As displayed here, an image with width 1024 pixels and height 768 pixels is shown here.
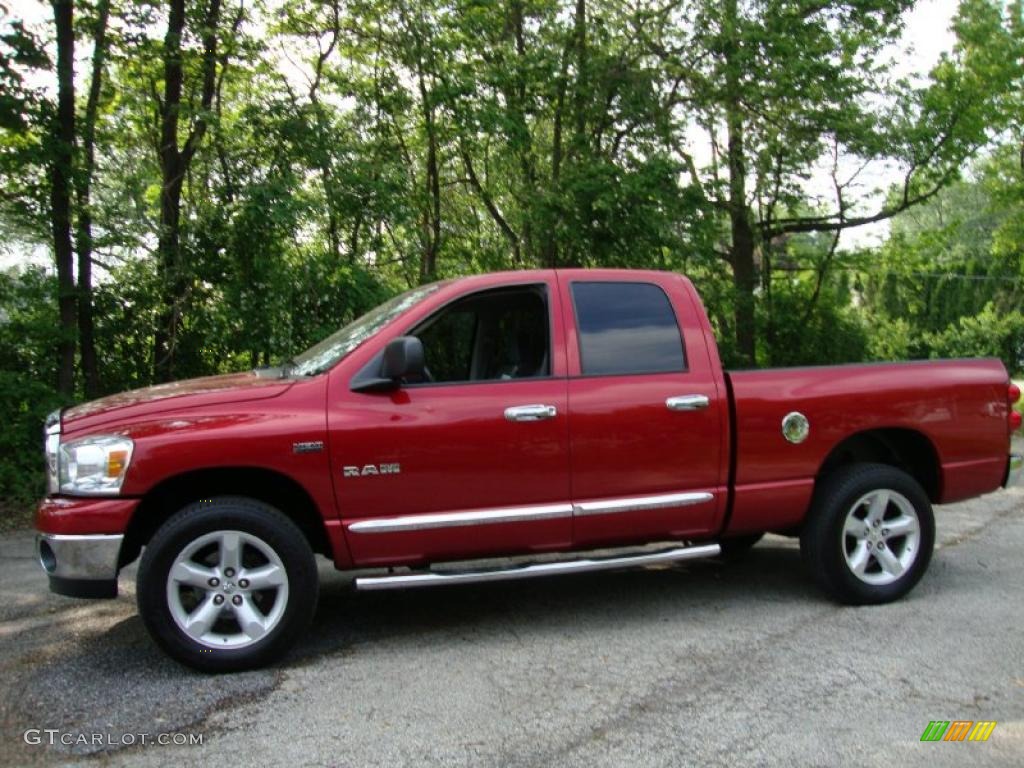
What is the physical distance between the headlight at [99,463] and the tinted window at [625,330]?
2.34 metres

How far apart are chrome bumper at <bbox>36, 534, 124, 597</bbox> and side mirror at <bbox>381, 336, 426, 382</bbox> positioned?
1.47 meters

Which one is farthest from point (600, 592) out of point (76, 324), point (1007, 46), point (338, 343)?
point (1007, 46)

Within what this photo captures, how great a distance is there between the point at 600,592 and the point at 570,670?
1453mm

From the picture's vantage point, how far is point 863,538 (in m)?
5.55

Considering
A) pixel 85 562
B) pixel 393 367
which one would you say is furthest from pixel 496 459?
pixel 85 562

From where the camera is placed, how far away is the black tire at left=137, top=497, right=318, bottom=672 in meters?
4.41

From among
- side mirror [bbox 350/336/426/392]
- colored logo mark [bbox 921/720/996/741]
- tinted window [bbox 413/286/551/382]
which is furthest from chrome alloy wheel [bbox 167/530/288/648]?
colored logo mark [bbox 921/720/996/741]

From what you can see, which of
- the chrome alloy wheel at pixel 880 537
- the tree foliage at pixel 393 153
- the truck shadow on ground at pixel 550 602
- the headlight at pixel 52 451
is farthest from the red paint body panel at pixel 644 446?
the tree foliage at pixel 393 153

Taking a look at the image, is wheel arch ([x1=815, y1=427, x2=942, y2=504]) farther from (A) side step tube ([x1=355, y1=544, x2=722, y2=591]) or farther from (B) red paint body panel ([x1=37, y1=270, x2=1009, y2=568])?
(A) side step tube ([x1=355, y1=544, x2=722, y2=591])

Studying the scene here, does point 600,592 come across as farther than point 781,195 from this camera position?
No

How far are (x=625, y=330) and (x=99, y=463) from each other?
2.77 metres

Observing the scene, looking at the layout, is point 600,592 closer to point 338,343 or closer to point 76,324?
point 338,343

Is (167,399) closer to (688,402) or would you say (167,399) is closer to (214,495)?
(214,495)

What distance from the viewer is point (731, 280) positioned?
16172 mm
